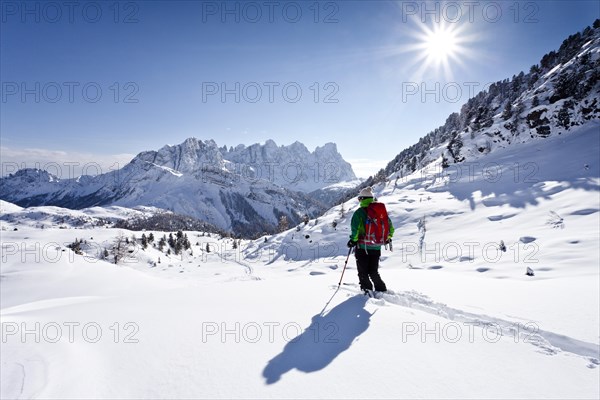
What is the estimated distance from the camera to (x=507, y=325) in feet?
15.7

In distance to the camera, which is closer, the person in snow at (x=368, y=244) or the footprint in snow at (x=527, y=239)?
the person in snow at (x=368, y=244)

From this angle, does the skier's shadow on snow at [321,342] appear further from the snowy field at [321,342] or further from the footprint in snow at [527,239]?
the footprint in snow at [527,239]

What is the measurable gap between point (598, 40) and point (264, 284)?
85636mm

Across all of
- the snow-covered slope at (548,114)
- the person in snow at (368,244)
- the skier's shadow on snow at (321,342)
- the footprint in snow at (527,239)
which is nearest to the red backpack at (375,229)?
the person in snow at (368,244)

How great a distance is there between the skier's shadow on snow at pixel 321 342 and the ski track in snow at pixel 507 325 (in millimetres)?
1061

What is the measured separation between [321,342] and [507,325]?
3.16 m

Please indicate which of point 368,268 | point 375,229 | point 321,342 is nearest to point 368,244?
point 375,229

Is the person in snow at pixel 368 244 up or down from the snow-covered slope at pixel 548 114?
down

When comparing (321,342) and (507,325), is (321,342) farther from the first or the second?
(507,325)

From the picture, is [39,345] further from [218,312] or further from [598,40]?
[598,40]

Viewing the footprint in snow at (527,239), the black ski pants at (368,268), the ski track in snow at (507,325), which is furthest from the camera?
the footprint in snow at (527,239)

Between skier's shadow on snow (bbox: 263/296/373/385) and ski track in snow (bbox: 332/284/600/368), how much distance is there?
1.06 meters

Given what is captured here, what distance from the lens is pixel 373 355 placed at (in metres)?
3.63

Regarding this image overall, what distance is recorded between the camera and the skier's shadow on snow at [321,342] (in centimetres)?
342
